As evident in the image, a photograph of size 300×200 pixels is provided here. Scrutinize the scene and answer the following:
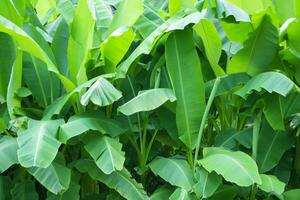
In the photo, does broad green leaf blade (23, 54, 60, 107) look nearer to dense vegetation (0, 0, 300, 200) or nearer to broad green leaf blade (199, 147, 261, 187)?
dense vegetation (0, 0, 300, 200)

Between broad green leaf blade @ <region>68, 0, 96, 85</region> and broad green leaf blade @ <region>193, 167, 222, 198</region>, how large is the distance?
0.82 m

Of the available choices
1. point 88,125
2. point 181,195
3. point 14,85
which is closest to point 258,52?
point 181,195

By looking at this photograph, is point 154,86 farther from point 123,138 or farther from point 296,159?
point 296,159

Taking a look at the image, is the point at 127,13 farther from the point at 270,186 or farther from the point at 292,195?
the point at 292,195

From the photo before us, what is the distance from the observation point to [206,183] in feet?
7.28

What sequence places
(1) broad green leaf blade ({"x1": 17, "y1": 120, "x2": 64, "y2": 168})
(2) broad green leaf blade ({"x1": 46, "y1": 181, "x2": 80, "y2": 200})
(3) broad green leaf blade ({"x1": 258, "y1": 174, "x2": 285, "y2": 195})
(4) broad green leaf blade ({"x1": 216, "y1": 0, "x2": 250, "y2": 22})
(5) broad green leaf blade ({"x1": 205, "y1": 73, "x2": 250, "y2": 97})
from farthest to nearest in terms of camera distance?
(5) broad green leaf blade ({"x1": 205, "y1": 73, "x2": 250, "y2": 97})
(2) broad green leaf blade ({"x1": 46, "y1": 181, "x2": 80, "y2": 200})
(4) broad green leaf blade ({"x1": 216, "y1": 0, "x2": 250, "y2": 22})
(3) broad green leaf blade ({"x1": 258, "y1": 174, "x2": 285, "y2": 195})
(1) broad green leaf blade ({"x1": 17, "y1": 120, "x2": 64, "y2": 168})

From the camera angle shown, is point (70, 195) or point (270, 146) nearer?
point (70, 195)

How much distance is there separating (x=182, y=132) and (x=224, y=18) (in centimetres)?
60

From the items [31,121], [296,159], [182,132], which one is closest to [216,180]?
[182,132]

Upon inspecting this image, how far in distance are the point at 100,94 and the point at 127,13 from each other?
59 cm

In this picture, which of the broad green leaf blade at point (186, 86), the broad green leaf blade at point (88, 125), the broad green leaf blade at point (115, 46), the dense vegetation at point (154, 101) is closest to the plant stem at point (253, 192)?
the dense vegetation at point (154, 101)

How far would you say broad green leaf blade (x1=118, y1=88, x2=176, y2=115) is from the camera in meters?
2.28

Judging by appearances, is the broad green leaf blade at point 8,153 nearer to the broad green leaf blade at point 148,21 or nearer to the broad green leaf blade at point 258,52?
the broad green leaf blade at point 148,21

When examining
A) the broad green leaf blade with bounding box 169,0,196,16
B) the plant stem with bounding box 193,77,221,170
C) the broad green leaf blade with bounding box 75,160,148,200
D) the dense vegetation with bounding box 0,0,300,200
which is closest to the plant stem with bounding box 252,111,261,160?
the dense vegetation with bounding box 0,0,300,200
